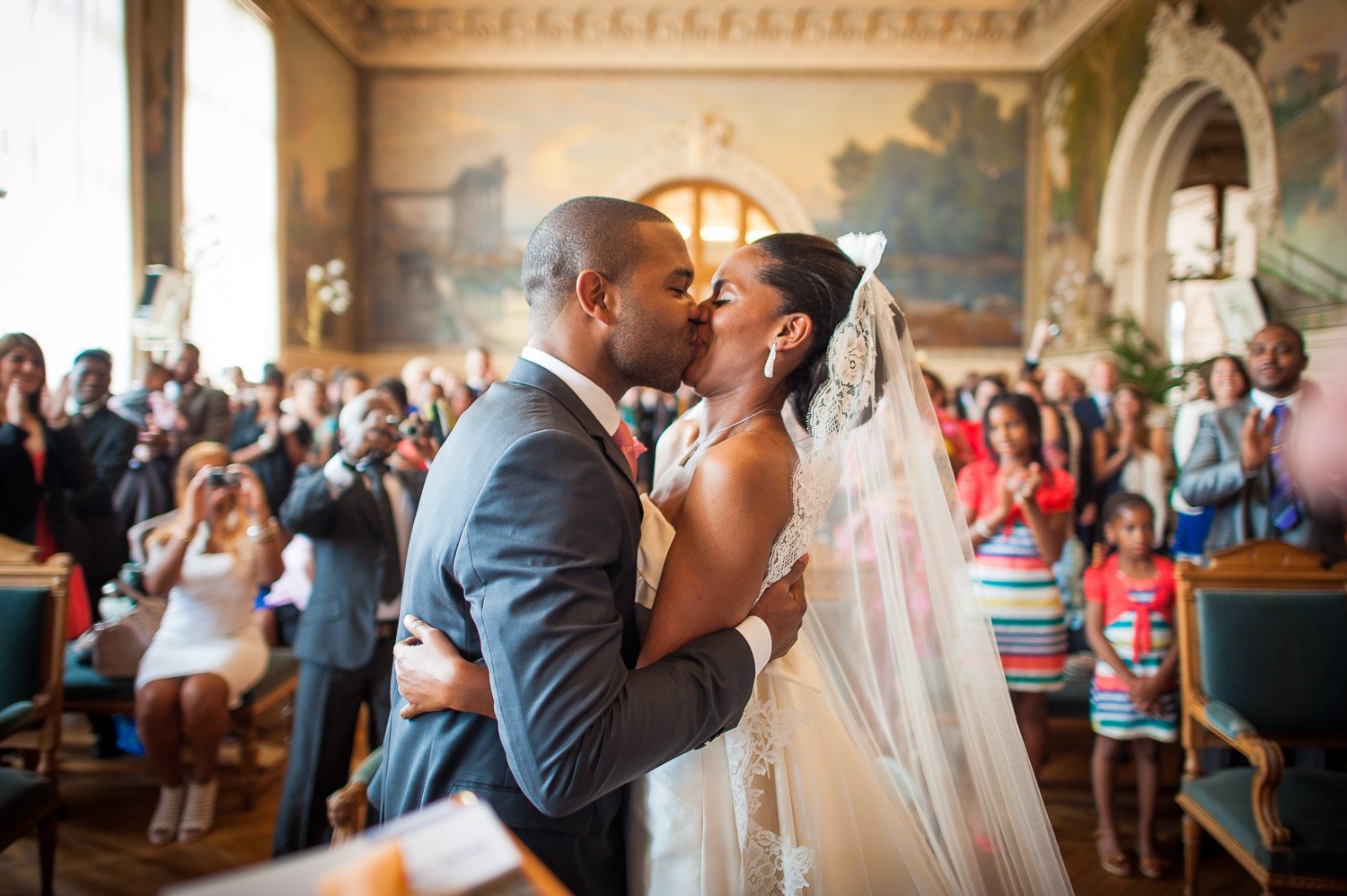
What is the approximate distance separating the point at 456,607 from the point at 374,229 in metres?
14.3

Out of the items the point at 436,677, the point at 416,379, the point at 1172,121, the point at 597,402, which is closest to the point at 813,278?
the point at 597,402

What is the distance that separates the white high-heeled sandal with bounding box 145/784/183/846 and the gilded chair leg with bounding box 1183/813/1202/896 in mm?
4001

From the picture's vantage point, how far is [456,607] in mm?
1318

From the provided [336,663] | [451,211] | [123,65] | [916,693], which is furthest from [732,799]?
[451,211]

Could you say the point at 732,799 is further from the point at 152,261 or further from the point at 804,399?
the point at 152,261

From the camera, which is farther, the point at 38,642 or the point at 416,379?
the point at 416,379

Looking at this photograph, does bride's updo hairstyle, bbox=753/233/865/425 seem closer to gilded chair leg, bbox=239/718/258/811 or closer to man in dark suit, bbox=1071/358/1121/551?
gilded chair leg, bbox=239/718/258/811

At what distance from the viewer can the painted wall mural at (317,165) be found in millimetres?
11492

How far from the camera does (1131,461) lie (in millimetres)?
5480

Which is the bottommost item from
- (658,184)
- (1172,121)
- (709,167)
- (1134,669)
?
(1134,669)

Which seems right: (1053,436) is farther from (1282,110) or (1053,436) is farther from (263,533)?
(1282,110)

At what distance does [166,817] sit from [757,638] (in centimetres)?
317

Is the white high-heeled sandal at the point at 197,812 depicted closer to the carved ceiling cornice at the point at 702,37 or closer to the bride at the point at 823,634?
the bride at the point at 823,634

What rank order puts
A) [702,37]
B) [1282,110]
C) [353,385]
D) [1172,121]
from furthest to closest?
[702,37], [1172,121], [1282,110], [353,385]
